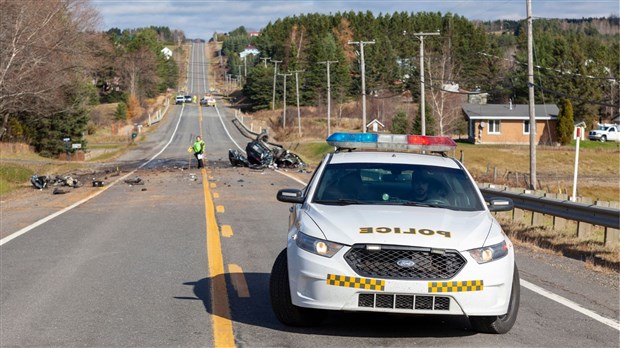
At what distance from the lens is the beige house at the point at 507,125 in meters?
86.9

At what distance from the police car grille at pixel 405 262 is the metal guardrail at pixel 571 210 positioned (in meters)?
6.85

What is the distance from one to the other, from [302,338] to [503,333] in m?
1.69

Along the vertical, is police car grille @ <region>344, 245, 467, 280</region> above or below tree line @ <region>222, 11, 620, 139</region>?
below

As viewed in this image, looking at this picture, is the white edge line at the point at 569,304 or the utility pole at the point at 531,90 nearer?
the white edge line at the point at 569,304

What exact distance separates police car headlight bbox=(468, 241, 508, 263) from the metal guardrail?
20.7 ft

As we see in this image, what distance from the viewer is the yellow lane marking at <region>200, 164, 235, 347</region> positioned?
22.2 ft

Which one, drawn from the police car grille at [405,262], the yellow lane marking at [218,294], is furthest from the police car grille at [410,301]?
the yellow lane marking at [218,294]

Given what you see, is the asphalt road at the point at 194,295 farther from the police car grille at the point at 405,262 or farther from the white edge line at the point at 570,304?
the police car grille at the point at 405,262

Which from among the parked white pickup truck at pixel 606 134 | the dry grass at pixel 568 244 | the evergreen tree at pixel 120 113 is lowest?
the parked white pickup truck at pixel 606 134

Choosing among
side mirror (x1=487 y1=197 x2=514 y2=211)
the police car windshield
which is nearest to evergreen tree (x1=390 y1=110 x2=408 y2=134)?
the police car windshield

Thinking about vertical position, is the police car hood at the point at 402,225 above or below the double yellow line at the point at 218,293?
above

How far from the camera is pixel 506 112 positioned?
8819 cm

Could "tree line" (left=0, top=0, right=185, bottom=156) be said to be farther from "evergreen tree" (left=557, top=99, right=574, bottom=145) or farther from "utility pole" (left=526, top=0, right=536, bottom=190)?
"evergreen tree" (left=557, top=99, right=574, bottom=145)

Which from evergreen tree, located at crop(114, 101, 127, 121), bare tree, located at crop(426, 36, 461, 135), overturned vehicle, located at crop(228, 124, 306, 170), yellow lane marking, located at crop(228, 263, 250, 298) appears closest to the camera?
yellow lane marking, located at crop(228, 263, 250, 298)
